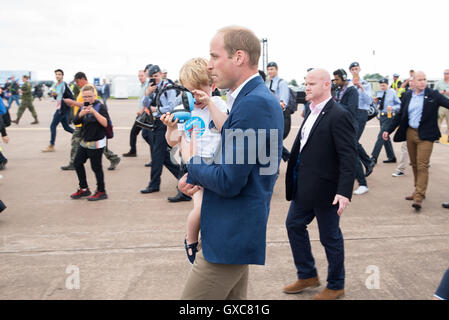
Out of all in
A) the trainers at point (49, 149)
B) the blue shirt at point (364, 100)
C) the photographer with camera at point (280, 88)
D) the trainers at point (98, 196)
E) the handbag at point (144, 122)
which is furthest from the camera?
the trainers at point (49, 149)

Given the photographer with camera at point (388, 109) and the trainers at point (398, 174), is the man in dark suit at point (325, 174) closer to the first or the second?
the trainers at point (398, 174)

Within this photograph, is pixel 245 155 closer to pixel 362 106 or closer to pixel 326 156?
pixel 326 156

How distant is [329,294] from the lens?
3422mm

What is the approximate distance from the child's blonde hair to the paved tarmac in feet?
5.89

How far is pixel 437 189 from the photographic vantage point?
695 centimetres

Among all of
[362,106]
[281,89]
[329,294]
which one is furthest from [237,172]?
Answer: [362,106]

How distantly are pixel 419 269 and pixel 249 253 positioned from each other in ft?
9.19

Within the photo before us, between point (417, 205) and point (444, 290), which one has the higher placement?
point (444, 290)

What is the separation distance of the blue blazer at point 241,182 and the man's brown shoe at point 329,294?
1744mm

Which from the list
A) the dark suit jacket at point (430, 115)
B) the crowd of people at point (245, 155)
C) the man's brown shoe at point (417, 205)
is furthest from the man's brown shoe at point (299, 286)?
the dark suit jacket at point (430, 115)

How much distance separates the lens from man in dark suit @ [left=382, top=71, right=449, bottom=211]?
5.72m

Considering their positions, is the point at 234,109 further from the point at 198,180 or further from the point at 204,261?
the point at 204,261

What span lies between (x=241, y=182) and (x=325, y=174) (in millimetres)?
1740

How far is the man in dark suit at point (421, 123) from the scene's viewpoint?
572 cm
